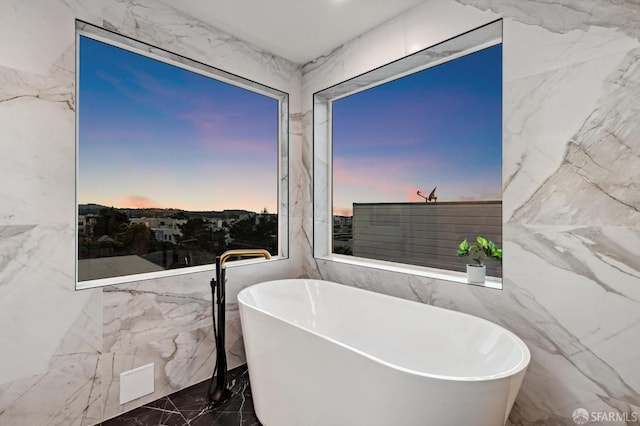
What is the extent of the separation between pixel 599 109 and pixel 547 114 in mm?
203

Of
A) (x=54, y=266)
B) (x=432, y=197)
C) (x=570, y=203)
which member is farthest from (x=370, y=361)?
(x=54, y=266)

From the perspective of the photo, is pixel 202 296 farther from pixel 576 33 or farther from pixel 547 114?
pixel 576 33

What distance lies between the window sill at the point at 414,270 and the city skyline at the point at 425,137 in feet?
1.51

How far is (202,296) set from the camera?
2369 millimetres

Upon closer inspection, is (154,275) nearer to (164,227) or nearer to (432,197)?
(164,227)

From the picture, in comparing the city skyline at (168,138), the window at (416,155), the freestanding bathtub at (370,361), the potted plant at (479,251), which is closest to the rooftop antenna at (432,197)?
the window at (416,155)

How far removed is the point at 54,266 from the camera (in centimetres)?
175

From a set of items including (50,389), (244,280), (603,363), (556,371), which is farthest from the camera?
(244,280)

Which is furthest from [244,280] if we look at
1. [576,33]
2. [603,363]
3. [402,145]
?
[576,33]

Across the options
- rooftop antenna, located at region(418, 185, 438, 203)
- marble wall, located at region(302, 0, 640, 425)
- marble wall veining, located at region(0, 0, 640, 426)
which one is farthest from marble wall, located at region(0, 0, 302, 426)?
marble wall, located at region(302, 0, 640, 425)

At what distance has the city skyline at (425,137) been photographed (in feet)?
7.02

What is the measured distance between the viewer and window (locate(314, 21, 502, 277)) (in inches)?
83.9

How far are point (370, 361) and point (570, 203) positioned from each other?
125cm

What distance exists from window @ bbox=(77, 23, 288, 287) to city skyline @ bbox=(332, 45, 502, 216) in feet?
2.09
